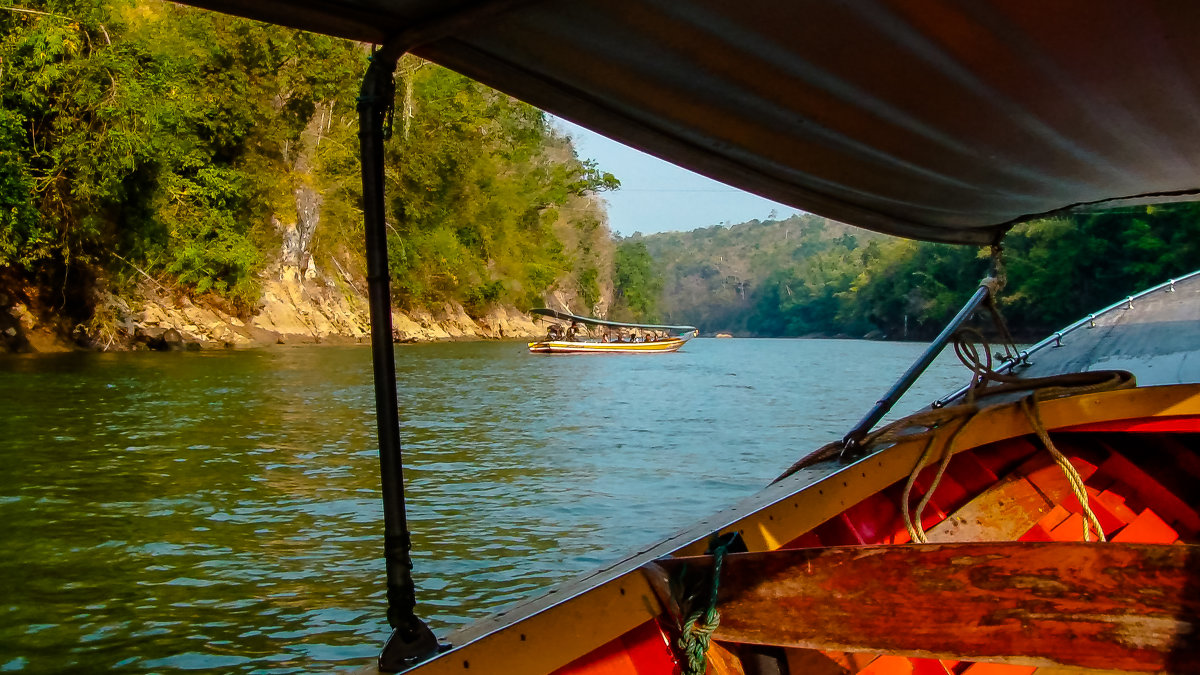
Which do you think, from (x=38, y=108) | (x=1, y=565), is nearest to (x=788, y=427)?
(x=1, y=565)

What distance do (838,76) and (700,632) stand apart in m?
1.10

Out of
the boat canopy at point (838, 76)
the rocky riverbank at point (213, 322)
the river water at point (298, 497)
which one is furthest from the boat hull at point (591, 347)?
the boat canopy at point (838, 76)

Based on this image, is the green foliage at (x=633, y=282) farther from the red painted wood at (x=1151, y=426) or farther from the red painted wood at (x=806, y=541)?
the red painted wood at (x=806, y=541)

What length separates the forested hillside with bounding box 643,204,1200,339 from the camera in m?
40.4

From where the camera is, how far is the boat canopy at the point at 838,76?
1685 mm

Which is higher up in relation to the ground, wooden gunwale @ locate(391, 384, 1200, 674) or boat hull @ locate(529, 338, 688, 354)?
wooden gunwale @ locate(391, 384, 1200, 674)

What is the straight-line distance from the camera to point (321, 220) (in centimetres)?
3653

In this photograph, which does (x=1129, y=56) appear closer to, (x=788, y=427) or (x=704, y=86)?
(x=704, y=86)

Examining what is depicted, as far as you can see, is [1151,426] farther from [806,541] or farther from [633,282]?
[633,282]

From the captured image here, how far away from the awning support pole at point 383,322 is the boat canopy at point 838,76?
0.16 metres

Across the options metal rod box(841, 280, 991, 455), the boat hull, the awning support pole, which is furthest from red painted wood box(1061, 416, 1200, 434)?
the boat hull

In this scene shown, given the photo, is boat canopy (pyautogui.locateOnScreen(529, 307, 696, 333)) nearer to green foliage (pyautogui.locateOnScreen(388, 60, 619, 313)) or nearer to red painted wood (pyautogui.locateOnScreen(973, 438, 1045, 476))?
green foliage (pyautogui.locateOnScreen(388, 60, 619, 313))

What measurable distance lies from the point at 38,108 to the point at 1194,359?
2317cm

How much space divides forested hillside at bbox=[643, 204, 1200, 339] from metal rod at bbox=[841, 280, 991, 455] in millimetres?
933
